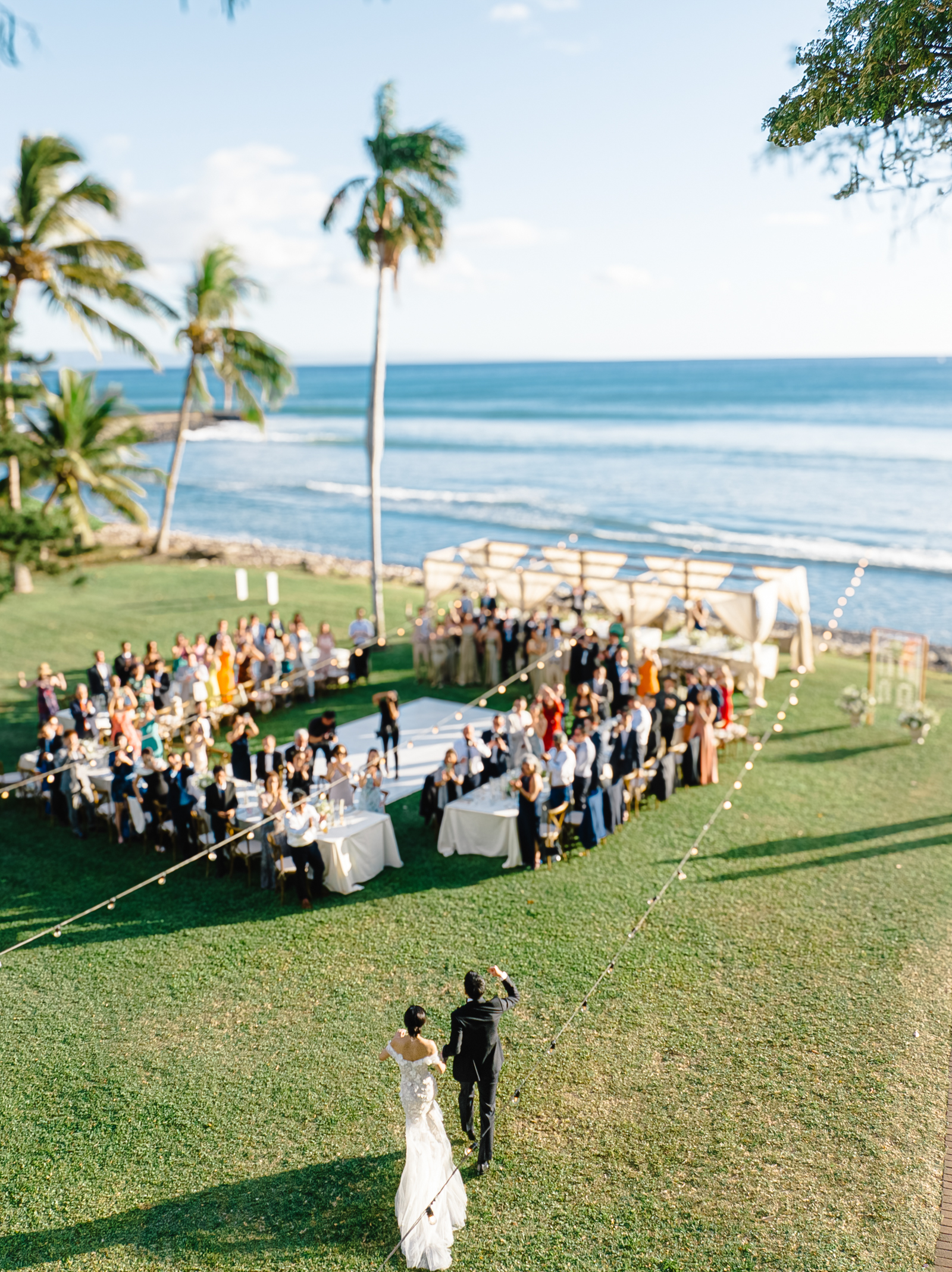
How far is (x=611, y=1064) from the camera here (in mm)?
8211

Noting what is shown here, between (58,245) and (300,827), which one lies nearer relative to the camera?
(300,827)

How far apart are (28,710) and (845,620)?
71.4 feet

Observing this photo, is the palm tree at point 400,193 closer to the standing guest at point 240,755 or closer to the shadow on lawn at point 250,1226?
the standing guest at point 240,755

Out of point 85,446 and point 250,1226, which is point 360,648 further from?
point 85,446

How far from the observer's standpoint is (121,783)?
12422mm

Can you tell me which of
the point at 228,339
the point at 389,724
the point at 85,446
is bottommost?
the point at 389,724

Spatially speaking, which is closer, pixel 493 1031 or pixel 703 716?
pixel 493 1031

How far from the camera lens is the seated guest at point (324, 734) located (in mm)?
13156

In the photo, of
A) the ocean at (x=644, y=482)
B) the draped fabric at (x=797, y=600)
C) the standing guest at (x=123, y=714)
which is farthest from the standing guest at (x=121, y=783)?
the draped fabric at (x=797, y=600)

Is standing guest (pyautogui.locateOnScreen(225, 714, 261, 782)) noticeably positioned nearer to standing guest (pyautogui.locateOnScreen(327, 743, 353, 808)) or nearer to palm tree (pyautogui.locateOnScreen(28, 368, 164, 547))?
standing guest (pyautogui.locateOnScreen(327, 743, 353, 808))

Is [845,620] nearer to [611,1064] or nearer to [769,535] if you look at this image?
[769,535]

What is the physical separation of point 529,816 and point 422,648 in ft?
26.3

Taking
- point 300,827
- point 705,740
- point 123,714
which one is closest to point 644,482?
point 705,740

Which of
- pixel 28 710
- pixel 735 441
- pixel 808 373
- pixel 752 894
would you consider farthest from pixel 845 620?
pixel 808 373
